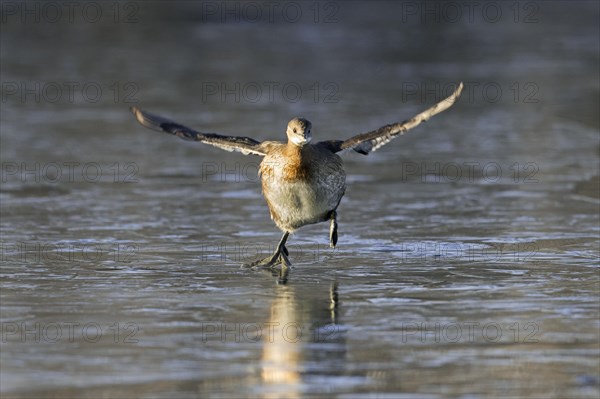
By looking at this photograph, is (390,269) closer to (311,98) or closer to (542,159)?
(542,159)

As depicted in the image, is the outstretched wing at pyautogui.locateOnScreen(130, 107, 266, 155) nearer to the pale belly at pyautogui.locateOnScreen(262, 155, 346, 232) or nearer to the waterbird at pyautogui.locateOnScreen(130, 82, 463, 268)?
the waterbird at pyautogui.locateOnScreen(130, 82, 463, 268)

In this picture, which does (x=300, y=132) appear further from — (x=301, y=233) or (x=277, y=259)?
(x=301, y=233)

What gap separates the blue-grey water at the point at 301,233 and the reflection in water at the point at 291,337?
24 mm

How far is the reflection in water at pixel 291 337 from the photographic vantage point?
7621 millimetres

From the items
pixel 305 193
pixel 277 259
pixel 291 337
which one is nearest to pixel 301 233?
pixel 277 259

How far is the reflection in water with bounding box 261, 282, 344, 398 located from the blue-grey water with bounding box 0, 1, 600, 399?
24mm

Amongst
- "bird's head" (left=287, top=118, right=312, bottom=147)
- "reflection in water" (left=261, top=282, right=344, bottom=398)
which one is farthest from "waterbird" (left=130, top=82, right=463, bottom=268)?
"reflection in water" (left=261, top=282, right=344, bottom=398)

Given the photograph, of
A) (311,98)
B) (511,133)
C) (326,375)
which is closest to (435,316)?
(326,375)

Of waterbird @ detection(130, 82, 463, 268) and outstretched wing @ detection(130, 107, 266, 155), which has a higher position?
outstretched wing @ detection(130, 107, 266, 155)

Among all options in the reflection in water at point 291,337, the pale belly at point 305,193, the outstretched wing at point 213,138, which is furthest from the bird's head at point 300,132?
the reflection in water at point 291,337

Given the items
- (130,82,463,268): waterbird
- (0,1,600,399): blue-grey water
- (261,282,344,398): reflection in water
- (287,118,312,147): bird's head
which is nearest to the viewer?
(261,282,344,398): reflection in water

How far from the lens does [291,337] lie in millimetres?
8664

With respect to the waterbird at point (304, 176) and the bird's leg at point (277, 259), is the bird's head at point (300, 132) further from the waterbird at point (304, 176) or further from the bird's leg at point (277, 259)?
the bird's leg at point (277, 259)

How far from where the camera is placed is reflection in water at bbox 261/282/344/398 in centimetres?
762
